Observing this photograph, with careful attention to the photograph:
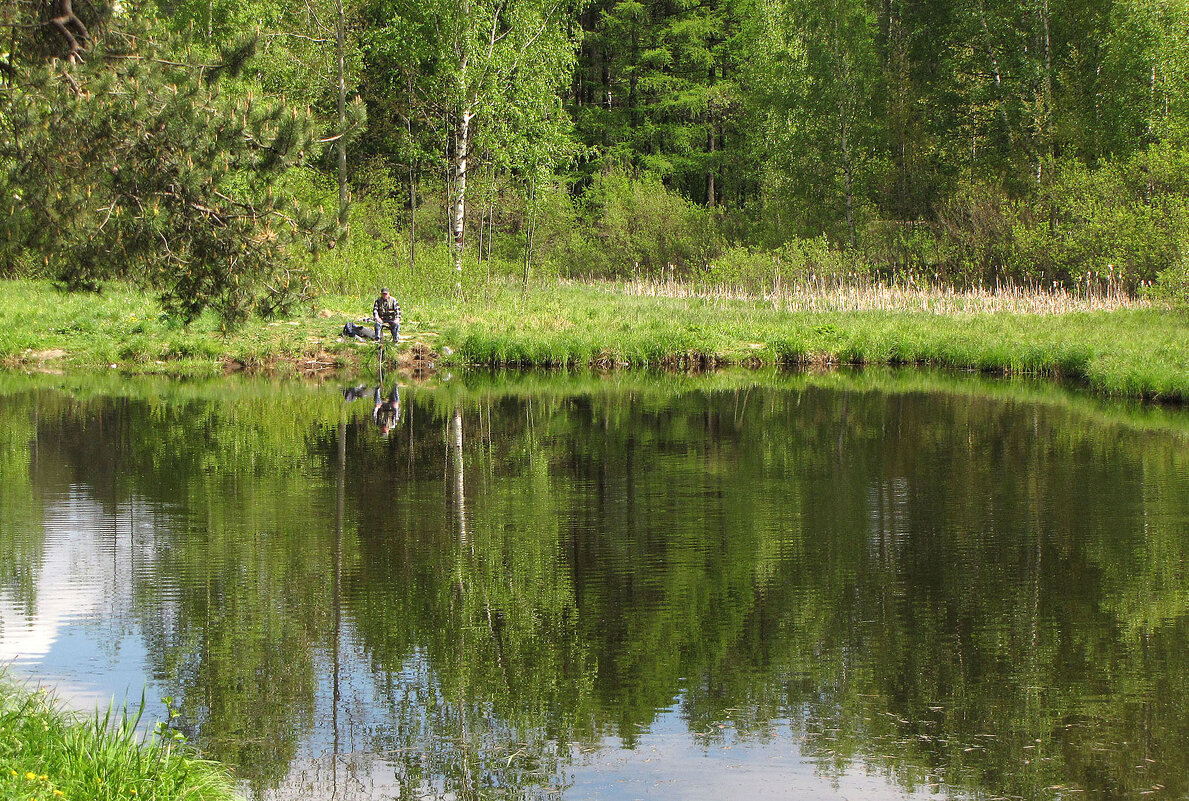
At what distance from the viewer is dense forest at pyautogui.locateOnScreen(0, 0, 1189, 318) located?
3622cm

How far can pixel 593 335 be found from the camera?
98.9ft

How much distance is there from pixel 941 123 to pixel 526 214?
1684cm

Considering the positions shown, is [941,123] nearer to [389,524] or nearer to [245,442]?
[245,442]

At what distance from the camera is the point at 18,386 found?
81.1 feet

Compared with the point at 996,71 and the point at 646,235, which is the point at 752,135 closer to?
Result: the point at 646,235

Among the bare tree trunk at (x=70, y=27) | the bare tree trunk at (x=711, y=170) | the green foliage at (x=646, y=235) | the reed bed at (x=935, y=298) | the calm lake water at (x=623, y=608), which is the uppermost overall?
the bare tree trunk at (x=711, y=170)

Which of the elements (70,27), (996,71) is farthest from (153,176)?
(996,71)

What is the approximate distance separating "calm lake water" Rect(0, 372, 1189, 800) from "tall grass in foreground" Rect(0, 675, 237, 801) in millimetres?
802

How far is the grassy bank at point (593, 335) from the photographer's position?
28.1 metres

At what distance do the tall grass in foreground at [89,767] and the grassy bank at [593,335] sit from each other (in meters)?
21.3

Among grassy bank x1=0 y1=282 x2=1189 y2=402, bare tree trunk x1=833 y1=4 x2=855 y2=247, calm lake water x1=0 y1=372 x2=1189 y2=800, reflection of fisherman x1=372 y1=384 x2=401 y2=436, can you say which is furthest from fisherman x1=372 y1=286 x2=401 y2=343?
bare tree trunk x1=833 y1=4 x2=855 y2=247

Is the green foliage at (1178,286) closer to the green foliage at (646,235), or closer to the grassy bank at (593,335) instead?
the grassy bank at (593,335)

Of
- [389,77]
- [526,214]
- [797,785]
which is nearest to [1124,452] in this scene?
[797,785]

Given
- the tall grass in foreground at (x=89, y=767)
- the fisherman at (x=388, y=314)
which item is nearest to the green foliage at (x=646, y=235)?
the fisherman at (x=388, y=314)
